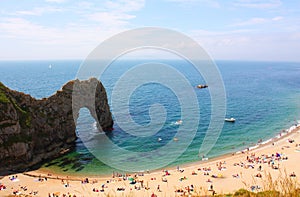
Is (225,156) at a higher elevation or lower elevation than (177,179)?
higher

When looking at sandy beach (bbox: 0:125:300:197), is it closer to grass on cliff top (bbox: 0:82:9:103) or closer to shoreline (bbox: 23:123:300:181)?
shoreline (bbox: 23:123:300:181)

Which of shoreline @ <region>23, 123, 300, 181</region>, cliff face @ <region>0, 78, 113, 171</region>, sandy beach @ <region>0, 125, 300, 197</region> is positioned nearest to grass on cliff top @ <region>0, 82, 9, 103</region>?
cliff face @ <region>0, 78, 113, 171</region>

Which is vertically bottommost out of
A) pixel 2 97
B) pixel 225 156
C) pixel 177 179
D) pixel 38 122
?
pixel 177 179

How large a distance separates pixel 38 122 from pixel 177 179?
83.3 ft

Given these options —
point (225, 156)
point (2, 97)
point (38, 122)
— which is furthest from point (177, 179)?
point (2, 97)

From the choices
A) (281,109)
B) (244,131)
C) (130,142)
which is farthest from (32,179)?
(281,109)

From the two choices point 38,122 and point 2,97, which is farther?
point 38,122

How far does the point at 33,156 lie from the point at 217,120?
43.7 metres

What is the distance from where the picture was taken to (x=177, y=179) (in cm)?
3719

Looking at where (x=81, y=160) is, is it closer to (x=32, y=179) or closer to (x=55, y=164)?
(x=55, y=164)

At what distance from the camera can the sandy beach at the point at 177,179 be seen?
33.4m

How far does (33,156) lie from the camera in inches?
1654

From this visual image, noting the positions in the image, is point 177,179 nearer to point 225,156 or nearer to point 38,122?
point 225,156

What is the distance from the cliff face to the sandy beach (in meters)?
3.73
